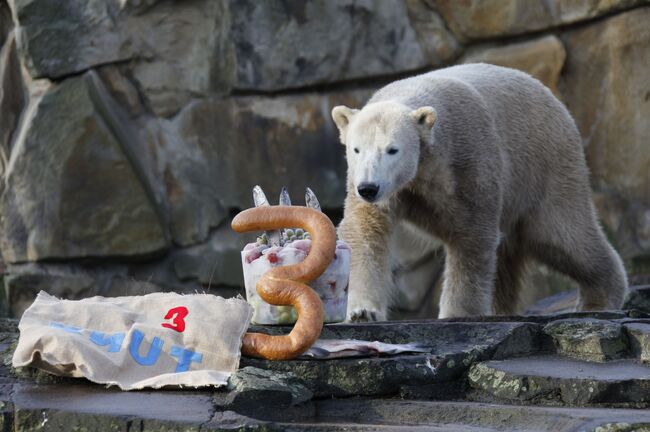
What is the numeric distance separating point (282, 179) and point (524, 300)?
1809mm

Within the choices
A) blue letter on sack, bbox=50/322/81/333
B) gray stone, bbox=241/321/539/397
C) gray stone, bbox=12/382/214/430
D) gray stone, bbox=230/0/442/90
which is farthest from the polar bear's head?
gray stone, bbox=230/0/442/90

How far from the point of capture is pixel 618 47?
6.61 metres

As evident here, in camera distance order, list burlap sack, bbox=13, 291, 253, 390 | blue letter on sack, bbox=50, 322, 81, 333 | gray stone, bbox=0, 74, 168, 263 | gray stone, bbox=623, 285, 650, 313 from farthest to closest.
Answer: gray stone, bbox=0, 74, 168, 263
gray stone, bbox=623, 285, 650, 313
blue letter on sack, bbox=50, 322, 81, 333
burlap sack, bbox=13, 291, 253, 390

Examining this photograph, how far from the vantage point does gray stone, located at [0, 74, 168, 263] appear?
642 cm

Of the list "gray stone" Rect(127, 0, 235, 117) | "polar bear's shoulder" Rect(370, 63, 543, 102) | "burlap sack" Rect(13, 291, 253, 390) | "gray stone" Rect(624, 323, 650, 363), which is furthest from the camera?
"gray stone" Rect(127, 0, 235, 117)

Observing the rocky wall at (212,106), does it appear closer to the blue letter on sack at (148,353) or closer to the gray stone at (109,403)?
the blue letter on sack at (148,353)

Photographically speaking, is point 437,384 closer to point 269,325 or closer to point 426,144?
point 269,325

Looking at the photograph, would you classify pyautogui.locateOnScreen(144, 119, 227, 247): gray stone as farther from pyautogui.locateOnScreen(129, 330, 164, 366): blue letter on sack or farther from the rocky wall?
pyautogui.locateOnScreen(129, 330, 164, 366): blue letter on sack

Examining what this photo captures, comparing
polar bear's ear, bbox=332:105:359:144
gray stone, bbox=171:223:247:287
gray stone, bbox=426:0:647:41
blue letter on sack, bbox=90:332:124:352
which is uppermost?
gray stone, bbox=426:0:647:41

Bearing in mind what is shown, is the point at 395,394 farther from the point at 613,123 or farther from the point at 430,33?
the point at 613,123

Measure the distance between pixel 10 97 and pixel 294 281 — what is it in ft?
13.5

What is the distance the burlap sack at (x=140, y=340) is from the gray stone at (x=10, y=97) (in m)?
3.67

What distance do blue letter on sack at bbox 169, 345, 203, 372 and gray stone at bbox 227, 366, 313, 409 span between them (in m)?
0.16

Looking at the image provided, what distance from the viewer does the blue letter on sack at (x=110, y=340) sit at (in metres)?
3.12
